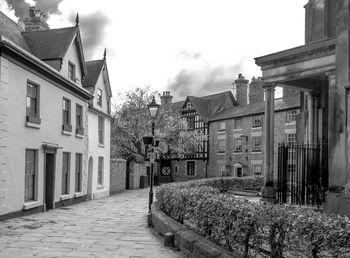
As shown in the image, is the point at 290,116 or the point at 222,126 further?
the point at 222,126

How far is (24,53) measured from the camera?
1529 cm

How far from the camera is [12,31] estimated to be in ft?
62.6

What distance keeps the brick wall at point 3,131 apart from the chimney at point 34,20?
10.2m

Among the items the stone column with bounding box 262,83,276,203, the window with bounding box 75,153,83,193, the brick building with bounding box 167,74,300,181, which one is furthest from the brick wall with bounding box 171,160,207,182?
the stone column with bounding box 262,83,276,203

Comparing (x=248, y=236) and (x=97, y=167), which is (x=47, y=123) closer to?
(x=97, y=167)

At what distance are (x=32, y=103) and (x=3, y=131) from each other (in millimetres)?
2834

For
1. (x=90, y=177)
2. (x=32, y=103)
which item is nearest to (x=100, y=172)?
(x=90, y=177)

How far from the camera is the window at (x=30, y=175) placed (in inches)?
644

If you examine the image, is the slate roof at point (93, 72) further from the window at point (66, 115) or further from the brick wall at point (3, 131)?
the brick wall at point (3, 131)

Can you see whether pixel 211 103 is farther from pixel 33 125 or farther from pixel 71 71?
pixel 33 125

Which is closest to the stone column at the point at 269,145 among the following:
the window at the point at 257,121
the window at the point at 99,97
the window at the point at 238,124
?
the window at the point at 99,97

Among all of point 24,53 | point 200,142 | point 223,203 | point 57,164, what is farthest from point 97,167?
point 200,142

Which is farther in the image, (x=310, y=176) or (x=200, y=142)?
(x=200, y=142)

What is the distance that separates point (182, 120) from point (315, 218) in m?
47.7
